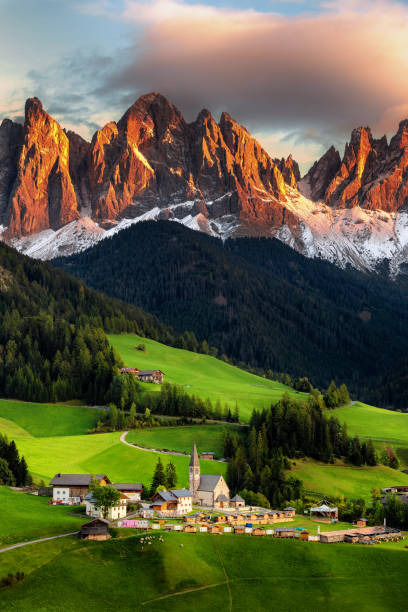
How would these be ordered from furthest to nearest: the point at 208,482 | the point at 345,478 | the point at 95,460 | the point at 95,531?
the point at 95,460
the point at 345,478
the point at 208,482
the point at 95,531

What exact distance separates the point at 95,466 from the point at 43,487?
83.3ft

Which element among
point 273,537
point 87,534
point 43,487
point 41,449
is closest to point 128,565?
point 87,534

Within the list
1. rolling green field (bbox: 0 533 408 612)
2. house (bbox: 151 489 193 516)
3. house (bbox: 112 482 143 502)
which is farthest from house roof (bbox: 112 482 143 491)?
rolling green field (bbox: 0 533 408 612)

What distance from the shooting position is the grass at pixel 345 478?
14462cm

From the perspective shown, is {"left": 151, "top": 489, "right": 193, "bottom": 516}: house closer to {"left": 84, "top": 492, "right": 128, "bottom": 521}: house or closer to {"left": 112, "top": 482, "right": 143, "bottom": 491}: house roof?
{"left": 84, "top": 492, "right": 128, "bottom": 521}: house

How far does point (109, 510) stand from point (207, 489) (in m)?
23.3

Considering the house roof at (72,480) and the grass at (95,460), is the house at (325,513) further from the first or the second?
the house roof at (72,480)

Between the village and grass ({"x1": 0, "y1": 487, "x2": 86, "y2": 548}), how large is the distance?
3.39 metres

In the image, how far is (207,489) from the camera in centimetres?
12688

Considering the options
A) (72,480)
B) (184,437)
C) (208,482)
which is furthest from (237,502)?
(184,437)

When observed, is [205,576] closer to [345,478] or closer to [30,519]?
[30,519]

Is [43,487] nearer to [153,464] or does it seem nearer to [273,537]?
[153,464]

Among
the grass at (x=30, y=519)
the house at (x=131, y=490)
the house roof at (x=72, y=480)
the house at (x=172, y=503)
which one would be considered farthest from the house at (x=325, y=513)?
the grass at (x=30, y=519)

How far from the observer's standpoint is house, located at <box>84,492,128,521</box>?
107 meters
